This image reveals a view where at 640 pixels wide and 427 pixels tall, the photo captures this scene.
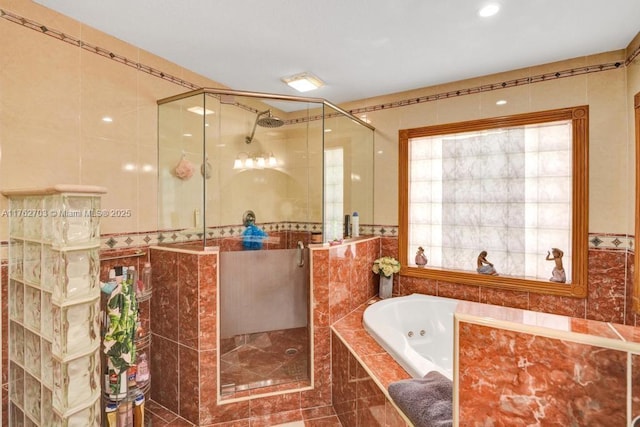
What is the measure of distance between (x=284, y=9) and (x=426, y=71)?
4.08 feet

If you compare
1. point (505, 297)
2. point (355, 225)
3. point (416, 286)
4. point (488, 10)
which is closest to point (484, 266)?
point (505, 297)

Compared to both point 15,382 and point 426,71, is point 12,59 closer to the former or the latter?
point 15,382

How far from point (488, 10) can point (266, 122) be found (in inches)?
61.4

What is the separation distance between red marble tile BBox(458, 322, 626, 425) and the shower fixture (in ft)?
6.66

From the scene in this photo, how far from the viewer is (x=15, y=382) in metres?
1.49

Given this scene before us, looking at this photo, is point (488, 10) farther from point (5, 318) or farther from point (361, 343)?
point (5, 318)

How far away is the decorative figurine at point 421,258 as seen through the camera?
2.70 m

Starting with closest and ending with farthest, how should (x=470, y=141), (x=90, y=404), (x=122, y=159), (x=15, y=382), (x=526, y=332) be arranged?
(x=526, y=332)
(x=90, y=404)
(x=15, y=382)
(x=122, y=159)
(x=470, y=141)

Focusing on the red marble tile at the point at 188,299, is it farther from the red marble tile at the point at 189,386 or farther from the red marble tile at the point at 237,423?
the red marble tile at the point at 237,423

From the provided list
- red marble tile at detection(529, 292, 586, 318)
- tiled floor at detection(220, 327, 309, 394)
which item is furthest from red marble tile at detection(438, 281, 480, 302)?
tiled floor at detection(220, 327, 309, 394)

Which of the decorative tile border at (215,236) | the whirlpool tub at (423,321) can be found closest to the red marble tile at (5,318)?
the decorative tile border at (215,236)

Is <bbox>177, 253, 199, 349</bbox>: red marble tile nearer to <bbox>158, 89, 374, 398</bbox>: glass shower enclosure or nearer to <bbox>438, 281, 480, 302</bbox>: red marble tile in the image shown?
<bbox>158, 89, 374, 398</bbox>: glass shower enclosure

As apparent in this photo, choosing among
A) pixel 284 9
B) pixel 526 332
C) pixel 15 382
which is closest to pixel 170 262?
pixel 15 382

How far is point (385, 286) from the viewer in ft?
8.85
